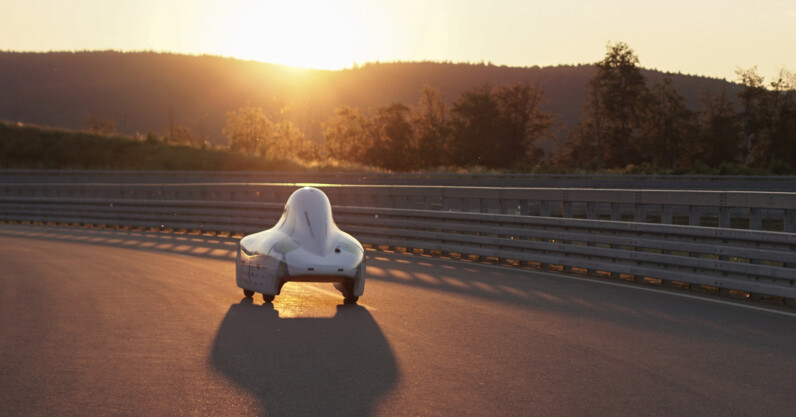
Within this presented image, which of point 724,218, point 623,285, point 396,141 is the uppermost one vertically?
point 724,218

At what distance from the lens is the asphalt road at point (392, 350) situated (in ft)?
20.3

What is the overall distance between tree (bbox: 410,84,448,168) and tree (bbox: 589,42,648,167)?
1803cm

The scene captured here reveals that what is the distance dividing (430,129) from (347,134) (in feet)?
67.9

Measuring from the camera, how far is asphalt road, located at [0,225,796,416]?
20.3 feet

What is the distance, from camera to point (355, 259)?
10758 millimetres

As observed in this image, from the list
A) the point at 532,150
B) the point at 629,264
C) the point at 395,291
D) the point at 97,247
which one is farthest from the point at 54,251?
the point at 532,150

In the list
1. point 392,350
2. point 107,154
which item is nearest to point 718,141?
point 107,154

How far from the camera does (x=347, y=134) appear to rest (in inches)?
5015

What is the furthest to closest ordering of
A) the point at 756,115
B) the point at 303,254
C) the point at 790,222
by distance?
the point at 756,115, the point at 790,222, the point at 303,254

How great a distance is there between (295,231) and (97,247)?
11.0 metres

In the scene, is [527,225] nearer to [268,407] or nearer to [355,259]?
[355,259]

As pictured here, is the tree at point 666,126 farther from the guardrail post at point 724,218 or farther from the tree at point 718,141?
the guardrail post at point 724,218

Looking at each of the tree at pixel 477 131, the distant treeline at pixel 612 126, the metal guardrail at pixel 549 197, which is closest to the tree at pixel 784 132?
the distant treeline at pixel 612 126

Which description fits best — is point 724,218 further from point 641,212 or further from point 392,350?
point 392,350
